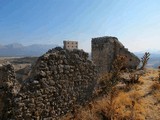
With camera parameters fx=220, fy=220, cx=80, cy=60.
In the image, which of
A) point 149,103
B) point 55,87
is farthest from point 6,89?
point 149,103

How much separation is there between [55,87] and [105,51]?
403 inches

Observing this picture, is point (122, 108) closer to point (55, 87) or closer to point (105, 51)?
point (55, 87)

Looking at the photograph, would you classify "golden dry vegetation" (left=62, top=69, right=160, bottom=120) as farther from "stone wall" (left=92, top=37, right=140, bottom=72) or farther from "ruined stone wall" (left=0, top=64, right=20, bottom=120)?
"stone wall" (left=92, top=37, right=140, bottom=72)

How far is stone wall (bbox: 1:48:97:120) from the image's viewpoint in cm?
816

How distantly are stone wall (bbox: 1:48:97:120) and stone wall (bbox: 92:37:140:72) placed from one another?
7.79m

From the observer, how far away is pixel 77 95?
10.2 metres

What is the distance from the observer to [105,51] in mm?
18688

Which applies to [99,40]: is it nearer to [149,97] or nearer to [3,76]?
[149,97]

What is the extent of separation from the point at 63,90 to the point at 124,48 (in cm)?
1170

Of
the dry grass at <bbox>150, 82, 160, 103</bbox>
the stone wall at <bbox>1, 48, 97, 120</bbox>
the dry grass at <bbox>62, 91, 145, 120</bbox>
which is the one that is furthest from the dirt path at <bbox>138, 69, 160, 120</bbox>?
the stone wall at <bbox>1, 48, 97, 120</bbox>

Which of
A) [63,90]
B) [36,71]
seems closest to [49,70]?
[36,71]

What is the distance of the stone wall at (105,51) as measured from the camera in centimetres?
1864

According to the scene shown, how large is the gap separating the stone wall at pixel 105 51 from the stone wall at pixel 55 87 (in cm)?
779

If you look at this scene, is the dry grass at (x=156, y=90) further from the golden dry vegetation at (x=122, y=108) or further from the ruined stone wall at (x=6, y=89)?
the ruined stone wall at (x=6, y=89)
